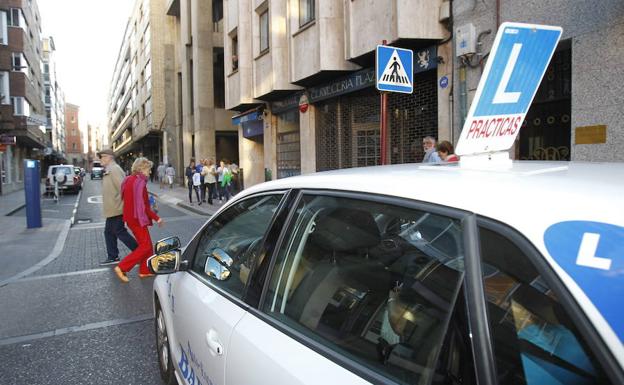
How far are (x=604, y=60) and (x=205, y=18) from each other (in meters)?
23.4

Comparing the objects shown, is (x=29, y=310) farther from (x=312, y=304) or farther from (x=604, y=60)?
(x=604, y=60)

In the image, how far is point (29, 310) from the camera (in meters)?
5.34

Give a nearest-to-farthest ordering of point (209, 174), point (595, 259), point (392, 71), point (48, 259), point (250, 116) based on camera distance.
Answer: point (595, 259)
point (392, 71)
point (48, 259)
point (209, 174)
point (250, 116)

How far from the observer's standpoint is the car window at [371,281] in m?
1.29

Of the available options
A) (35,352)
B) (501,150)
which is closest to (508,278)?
(501,150)

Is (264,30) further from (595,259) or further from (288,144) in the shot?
(595,259)

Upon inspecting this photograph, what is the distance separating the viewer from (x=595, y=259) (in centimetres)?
98

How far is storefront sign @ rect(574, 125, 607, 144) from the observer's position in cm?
628

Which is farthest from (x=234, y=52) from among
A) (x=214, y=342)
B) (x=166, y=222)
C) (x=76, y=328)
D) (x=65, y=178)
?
(x=214, y=342)

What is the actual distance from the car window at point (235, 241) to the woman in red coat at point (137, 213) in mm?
4105

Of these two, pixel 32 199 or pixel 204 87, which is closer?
pixel 32 199

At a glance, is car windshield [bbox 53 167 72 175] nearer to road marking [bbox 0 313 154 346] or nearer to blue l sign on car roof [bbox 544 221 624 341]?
road marking [bbox 0 313 154 346]

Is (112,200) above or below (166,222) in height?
above

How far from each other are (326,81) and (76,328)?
10.0m
